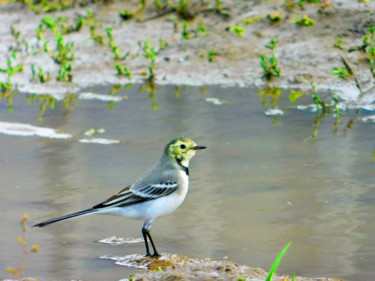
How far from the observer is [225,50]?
13.1m

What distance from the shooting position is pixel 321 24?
42.7ft

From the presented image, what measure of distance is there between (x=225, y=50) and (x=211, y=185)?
5675 millimetres

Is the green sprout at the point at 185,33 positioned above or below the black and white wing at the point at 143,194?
above

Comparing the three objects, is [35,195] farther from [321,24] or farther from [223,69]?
[321,24]

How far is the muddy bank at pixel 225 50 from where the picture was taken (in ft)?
40.0

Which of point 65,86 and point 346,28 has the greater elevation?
point 346,28

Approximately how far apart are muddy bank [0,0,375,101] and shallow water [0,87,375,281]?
112 cm

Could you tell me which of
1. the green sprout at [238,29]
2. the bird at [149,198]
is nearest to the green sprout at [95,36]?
the green sprout at [238,29]

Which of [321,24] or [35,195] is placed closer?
[35,195]

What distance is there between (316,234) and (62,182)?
264 centimetres

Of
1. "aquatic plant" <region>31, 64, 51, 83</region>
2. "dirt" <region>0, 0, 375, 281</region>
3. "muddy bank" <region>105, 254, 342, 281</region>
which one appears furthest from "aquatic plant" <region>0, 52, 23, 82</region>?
"muddy bank" <region>105, 254, 342, 281</region>

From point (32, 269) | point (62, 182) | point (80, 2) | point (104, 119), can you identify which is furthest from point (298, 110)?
point (80, 2)

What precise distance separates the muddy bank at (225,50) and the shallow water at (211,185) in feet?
3.69

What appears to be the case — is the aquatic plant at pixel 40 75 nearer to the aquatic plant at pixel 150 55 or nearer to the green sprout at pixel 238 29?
the aquatic plant at pixel 150 55
